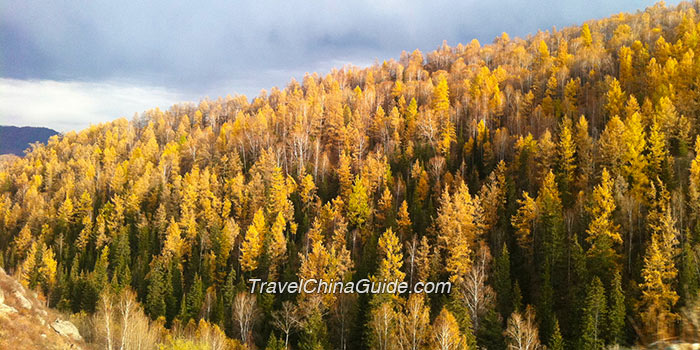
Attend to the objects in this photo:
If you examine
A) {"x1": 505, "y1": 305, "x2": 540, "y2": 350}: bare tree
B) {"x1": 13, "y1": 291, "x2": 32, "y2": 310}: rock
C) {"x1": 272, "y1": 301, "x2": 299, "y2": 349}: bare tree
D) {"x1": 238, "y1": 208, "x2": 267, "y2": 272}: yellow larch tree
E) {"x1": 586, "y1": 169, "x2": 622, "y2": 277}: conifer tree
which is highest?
{"x1": 586, "y1": 169, "x2": 622, "y2": 277}: conifer tree

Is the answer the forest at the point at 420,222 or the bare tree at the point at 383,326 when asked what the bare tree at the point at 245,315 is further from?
the bare tree at the point at 383,326

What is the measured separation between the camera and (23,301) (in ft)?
104

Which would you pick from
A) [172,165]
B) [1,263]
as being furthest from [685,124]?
[1,263]

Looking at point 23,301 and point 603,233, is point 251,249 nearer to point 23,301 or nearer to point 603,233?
point 23,301

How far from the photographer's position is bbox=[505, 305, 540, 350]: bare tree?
32062 mm

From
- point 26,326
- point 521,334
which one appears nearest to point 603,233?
point 521,334

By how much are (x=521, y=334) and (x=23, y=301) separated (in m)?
41.2

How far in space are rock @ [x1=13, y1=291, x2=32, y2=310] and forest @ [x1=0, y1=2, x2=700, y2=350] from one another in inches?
240

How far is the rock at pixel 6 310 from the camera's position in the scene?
2689 centimetres

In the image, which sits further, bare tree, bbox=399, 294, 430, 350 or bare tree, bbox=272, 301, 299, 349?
bare tree, bbox=272, 301, 299, 349

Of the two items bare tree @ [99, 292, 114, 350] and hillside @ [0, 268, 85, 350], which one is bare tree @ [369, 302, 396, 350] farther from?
hillside @ [0, 268, 85, 350]

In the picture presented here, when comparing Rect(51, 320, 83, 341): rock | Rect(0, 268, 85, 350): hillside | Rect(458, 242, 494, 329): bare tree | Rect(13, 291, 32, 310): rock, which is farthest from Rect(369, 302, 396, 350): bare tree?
Rect(13, 291, 32, 310): rock

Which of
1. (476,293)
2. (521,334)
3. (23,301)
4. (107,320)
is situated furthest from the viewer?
(476,293)

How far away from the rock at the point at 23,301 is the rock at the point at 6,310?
2678 mm
